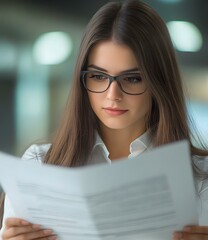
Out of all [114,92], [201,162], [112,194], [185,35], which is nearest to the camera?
[112,194]

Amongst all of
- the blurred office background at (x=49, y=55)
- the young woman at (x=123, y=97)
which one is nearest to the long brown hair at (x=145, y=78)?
the young woman at (x=123, y=97)

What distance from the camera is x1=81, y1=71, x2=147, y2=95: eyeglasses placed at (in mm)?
1072

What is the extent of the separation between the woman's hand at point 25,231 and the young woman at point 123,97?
0.22 metres

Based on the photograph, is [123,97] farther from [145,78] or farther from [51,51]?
[51,51]

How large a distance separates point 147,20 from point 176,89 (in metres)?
0.19

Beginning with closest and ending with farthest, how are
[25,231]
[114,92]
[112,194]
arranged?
1. [112,194]
2. [25,231]
3. [114,92]

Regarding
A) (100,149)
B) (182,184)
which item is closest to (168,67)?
(100,149)

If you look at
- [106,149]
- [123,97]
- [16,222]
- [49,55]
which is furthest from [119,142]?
[49,55]

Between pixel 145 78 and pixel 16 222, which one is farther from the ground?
pixel 145 78

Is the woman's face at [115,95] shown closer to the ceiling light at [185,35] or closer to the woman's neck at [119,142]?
the woman's neck at [119,142]

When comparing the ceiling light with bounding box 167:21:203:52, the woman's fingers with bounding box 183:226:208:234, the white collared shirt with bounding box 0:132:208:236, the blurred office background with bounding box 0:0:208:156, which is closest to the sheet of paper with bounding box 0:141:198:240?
the woman's fingers with bounding box 183:226:208:234

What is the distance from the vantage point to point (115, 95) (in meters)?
1.06

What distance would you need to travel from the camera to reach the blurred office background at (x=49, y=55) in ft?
7.51

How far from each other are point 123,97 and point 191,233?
0.37 meters
